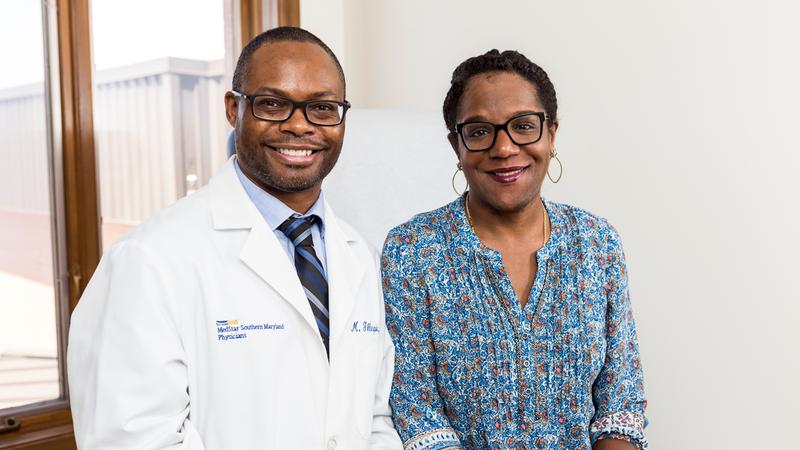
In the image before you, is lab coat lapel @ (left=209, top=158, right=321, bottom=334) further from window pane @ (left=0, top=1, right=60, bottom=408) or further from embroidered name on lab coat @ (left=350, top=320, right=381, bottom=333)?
window pane @ (left=0, top=1, right=60, bottom=408)

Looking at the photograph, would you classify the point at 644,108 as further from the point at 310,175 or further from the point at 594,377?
the point at 310,175

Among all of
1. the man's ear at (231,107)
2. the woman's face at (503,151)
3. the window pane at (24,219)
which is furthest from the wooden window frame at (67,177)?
the woman's face at (503,151)

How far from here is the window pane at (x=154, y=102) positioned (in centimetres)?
246

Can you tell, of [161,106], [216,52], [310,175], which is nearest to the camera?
[310,175]

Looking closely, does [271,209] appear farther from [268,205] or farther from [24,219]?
[24,219]

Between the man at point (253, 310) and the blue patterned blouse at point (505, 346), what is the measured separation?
0.08 meters

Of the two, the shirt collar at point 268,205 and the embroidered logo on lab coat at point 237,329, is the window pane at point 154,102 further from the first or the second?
the embroidered logo on lab coat at point 237,329

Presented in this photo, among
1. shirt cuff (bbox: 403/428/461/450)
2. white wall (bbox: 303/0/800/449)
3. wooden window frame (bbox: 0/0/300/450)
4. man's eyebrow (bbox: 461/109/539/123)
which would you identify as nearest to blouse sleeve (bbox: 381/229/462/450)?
shirt cuff (bbox: 403/428/461/450)

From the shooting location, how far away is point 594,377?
1375mm

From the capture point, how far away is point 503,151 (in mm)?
1347

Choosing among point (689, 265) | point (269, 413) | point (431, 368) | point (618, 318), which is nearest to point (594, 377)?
point (618, 318)

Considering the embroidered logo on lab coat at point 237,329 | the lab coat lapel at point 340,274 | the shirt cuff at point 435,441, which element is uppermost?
the lab coat lapel at point 340,274

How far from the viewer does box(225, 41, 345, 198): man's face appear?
126 centimetres

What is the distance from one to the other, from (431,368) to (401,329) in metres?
0.09
